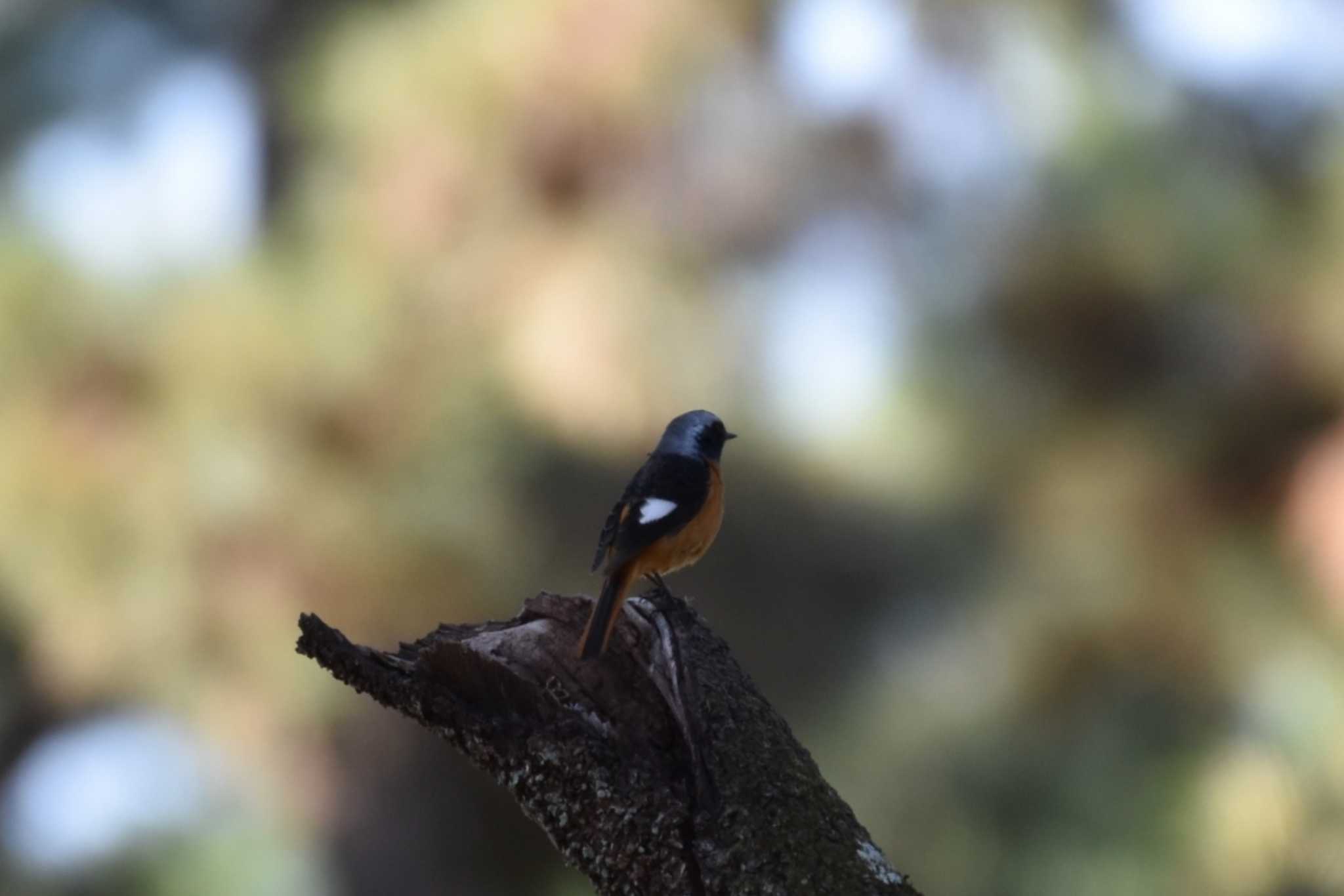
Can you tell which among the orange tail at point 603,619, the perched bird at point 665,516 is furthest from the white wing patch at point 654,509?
the orange tail at point 603,619

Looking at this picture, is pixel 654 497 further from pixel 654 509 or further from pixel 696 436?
pixel 696 436

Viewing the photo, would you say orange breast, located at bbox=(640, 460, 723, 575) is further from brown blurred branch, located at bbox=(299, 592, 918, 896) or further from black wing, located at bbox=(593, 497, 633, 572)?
brown blurred branch, located at bbox=(299, 592, 918, 896)

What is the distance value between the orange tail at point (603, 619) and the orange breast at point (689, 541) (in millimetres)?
316

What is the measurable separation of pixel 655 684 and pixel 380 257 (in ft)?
10.9

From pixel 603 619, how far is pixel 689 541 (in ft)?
2.21

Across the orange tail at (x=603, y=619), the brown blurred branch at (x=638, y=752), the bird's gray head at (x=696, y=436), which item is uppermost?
the bird's gray head at (x=696, y=436)

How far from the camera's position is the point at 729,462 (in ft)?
17.5

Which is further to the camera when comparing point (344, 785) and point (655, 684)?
point (344, 785)

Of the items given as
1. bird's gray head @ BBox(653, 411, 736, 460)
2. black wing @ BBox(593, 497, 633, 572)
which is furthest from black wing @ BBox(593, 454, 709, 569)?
bird's gray head @ BBox(653, 411, 736, 460)

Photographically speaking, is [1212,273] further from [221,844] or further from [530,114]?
[221,844]

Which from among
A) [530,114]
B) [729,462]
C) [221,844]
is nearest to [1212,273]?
[729,462]

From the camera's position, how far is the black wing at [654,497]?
2.82m

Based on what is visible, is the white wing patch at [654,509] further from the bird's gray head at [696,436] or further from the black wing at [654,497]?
the bird's gray head at [696,436]

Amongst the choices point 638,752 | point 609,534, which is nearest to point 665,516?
point 609,534
